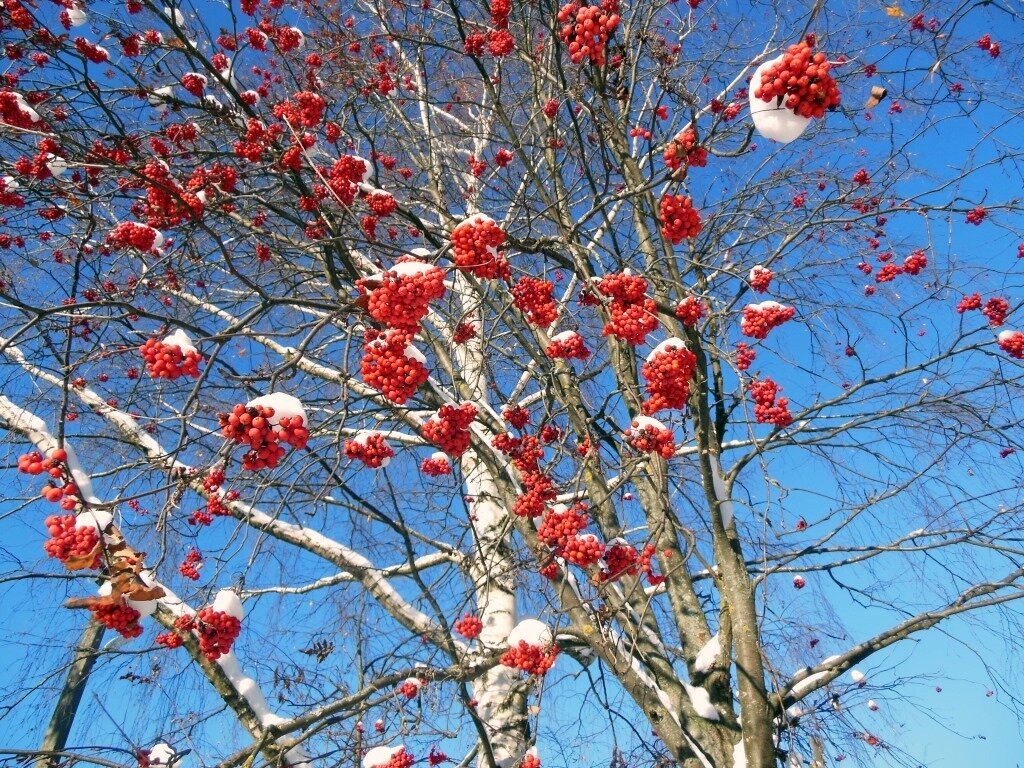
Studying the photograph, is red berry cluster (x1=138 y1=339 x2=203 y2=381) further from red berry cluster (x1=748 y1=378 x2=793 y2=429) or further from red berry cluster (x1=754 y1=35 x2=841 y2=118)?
red berry cluster (x1=748 y1=378 x2=793 y2=429)

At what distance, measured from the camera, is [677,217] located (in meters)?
2.57

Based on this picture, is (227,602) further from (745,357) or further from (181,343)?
(745,357)

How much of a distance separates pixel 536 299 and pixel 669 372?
0.74 meters

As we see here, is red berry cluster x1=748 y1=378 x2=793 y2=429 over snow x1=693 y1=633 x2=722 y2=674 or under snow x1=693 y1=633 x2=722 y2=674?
over

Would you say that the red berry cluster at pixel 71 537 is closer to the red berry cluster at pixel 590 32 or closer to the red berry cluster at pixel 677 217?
the red berry cluster at pixel 677 217

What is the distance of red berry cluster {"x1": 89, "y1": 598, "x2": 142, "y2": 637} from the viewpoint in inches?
99.9

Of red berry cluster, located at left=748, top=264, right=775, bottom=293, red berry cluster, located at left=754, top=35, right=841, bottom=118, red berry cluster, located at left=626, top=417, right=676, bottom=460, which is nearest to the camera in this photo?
red berry cluster, located at left=754, top=35, right=841, bottom=118

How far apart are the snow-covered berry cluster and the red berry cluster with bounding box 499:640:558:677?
78.5 inches

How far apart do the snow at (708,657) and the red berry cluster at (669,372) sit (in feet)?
4.74

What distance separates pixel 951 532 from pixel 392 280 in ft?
11.0

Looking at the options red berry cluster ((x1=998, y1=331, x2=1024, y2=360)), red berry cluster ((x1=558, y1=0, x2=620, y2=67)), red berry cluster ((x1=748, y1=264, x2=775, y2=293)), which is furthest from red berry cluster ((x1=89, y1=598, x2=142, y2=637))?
red berry cluster ((x1=998, y1=331, x2=1024, y2=360))

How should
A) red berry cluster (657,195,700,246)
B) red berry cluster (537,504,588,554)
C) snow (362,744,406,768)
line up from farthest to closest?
snow (362,744,406,768), red berry cluster (537,504,588,554), red berry cluster (657,195,700,246)

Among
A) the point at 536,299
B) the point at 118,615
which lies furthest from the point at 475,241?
Answer: the point at 118,615

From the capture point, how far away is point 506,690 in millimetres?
4828
